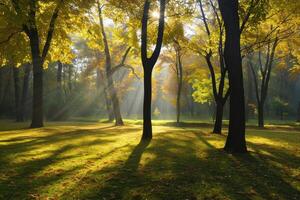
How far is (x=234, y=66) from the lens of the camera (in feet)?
42.0

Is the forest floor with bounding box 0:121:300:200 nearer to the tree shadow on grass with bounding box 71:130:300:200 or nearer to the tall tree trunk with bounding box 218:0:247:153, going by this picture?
the tree shadow on grass with bounding box 71:130:300:200

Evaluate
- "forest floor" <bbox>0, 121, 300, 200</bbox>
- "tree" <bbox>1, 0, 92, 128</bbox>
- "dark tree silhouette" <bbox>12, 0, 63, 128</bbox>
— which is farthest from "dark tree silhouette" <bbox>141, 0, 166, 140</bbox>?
"dark tree silhouette" <bbox>12, 0, 63, 128</bbox>

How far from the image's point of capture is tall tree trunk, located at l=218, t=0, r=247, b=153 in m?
12.8

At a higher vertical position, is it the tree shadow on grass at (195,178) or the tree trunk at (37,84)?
the tree trunk at (37,84)

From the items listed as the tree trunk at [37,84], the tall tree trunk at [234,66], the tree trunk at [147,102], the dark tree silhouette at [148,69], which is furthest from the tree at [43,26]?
the tall tree trunk at [234,66]

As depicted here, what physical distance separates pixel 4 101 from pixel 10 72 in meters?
4.66

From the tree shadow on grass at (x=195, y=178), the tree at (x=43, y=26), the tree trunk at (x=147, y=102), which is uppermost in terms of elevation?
the tree at (x=43, y=26)

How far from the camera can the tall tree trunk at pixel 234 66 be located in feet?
41.8

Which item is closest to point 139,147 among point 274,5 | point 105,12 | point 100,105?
point 274,5

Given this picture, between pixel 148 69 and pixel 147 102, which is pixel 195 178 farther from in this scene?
pixel 148 69

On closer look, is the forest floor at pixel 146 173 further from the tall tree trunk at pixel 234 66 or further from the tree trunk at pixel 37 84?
the tree trunk at pixel 37 84

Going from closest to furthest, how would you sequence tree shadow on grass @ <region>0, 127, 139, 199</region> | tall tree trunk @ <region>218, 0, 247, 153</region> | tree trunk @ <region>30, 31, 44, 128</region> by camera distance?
tree shadow on grass @ <region>0, 127, 139, 199</region> < tall tree trunk @ <region>218, 0, 247, 153</region> < tree trunk @ <region>30, 31, 44, 128</region>

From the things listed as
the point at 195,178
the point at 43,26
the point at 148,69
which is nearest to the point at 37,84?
the point at 43,26

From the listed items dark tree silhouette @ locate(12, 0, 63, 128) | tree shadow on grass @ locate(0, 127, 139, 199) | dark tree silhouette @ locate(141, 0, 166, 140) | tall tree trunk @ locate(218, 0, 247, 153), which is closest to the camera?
tree shadow on grass @ locate(0, 127, 139, 199)
